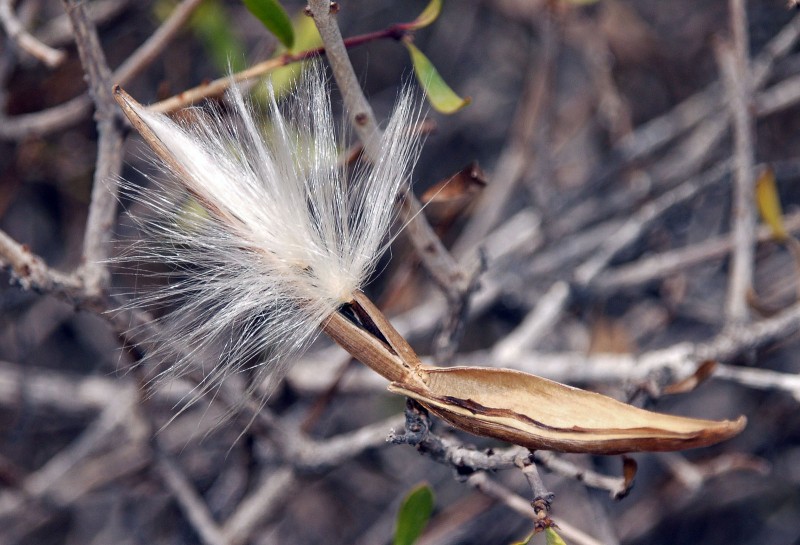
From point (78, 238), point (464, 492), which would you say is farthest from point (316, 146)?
point (78, 238)

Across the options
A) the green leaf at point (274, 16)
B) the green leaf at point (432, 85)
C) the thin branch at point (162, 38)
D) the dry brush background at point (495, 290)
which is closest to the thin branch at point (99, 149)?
the dry brush background at point (495, 290)

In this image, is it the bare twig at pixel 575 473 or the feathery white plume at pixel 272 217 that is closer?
the feathery white plume at pixel 272 217

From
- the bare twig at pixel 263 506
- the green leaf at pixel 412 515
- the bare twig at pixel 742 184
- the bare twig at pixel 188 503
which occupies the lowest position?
the green leaf at pixel 412 515

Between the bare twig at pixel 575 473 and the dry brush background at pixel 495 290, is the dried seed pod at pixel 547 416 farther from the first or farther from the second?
the dry brush background at pixel 495 290

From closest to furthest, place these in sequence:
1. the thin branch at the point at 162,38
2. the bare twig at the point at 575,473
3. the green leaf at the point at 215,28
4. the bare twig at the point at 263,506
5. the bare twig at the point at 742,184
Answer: the bare twig at the point at 575,473, the thin branch at the point at 162,38, the bare twig at the point at 742,184, the bare twig at the point at 263,506, the green leaf at the point at 215,28

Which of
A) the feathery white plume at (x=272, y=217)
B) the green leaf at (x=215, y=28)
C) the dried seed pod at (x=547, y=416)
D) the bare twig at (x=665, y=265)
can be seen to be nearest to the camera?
the dried seed pod at (x=547, y=416)

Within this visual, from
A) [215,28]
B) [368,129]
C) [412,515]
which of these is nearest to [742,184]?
[368,129]

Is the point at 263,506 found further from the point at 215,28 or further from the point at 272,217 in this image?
the point at 215,28
